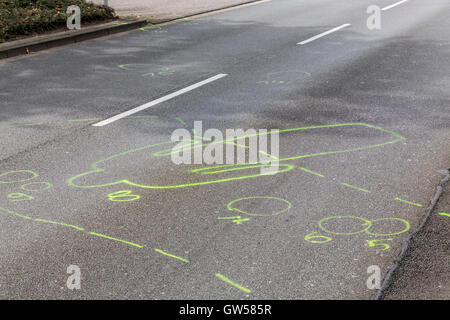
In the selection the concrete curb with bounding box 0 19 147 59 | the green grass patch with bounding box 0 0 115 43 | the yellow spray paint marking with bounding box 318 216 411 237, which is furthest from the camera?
the green grass patch with bounding box 0 0 115 43

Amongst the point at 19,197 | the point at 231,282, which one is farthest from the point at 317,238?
the point at 19,197

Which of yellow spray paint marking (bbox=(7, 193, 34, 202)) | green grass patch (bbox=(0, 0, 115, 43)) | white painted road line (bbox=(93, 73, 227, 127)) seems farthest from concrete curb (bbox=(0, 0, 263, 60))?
yellow spray paint marking (bbox=(7, 193, 34, 202))

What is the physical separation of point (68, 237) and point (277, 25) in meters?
12.3

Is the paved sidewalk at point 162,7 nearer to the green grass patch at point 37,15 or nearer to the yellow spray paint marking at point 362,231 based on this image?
the green grass patch at point 37,15

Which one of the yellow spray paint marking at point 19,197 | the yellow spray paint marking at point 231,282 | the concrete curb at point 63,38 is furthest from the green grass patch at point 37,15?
the yellow spray paint marking at point 231,282

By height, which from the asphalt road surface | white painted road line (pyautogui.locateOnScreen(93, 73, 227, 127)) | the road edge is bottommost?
the road edge

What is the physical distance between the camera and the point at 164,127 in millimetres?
7727

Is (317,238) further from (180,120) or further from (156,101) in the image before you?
(156,101)

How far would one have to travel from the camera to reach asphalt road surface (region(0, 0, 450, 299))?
14.6 ft

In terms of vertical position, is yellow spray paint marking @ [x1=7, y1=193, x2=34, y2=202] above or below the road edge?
above

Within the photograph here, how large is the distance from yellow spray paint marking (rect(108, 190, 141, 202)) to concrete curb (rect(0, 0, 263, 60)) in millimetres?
7404

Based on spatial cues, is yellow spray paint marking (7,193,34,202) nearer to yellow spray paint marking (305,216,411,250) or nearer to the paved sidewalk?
yellow spray paint marking (305,216,411,250)

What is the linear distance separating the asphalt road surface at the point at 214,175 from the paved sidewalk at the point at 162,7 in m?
5.92

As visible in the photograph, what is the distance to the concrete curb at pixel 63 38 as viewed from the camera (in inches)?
491
